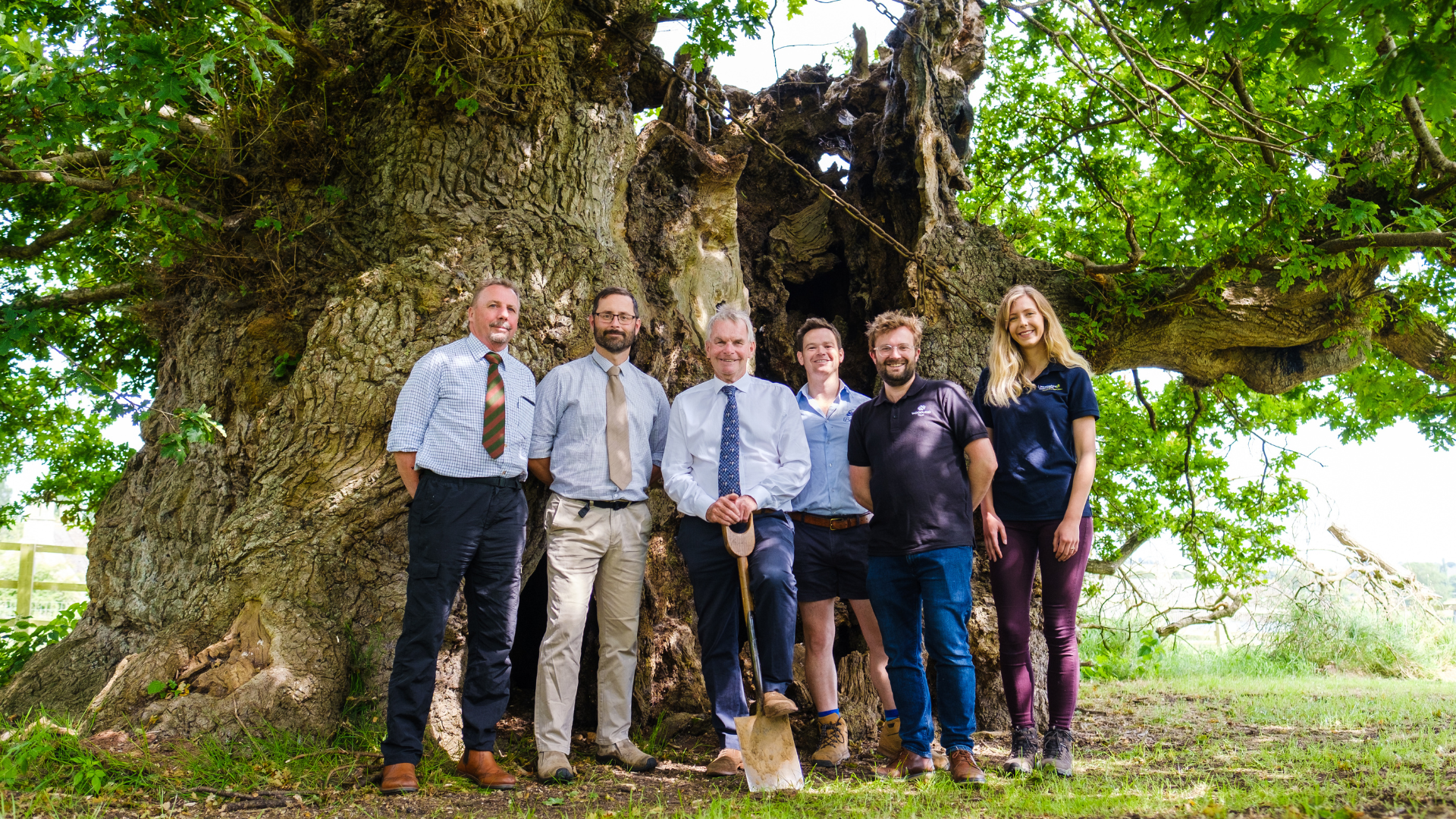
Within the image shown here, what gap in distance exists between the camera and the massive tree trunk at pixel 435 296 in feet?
13.9

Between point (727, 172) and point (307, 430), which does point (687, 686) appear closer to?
point (307, 430)

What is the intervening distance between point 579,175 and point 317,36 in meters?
1.84

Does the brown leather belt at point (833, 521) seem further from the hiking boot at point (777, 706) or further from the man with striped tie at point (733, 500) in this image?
the hiking boot at point (777, 706)

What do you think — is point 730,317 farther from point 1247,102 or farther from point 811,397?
point 1247,102

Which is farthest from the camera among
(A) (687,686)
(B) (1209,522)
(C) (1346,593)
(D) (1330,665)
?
(C) (1346,593)

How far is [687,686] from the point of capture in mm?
4961

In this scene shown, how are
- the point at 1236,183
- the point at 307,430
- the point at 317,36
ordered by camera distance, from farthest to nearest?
the point at 1236,183, the point at 317,36, the point at 307,430

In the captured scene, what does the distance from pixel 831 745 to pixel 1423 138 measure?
490cm

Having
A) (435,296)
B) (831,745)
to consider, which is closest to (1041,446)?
(831,745)

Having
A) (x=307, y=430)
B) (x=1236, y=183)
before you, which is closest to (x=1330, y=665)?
(x=1236, y=183)

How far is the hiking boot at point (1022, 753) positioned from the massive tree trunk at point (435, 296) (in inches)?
55.7

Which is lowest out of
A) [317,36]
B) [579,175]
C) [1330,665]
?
[1330,665]

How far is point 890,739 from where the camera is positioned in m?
4.20

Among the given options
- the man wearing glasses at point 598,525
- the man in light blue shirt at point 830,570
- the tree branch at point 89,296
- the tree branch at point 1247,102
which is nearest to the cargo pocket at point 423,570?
the man wearing glasses at point 598,525
